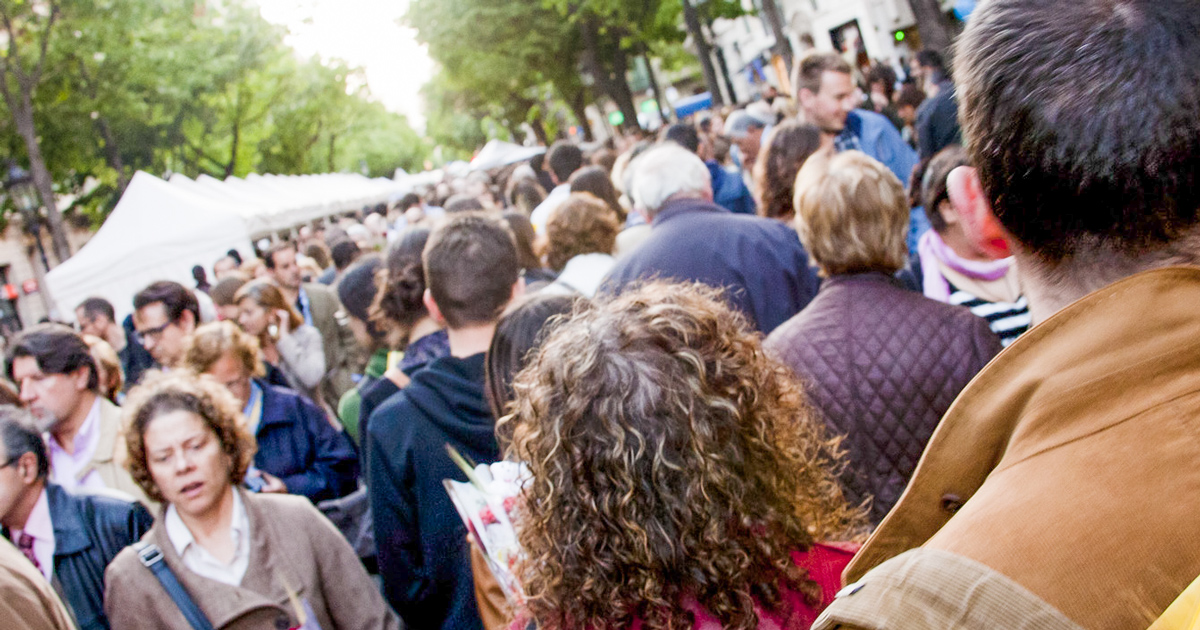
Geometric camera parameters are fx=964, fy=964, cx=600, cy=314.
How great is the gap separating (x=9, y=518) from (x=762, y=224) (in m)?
3.08

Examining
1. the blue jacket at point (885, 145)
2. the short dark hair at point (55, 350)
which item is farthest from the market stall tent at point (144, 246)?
the blue jacket at point (885, 145)

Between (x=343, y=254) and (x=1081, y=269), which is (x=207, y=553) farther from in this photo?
(x=343, y=254)

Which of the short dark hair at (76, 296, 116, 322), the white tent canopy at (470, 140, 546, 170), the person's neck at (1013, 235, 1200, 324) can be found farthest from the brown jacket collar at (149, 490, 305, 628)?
the white tent canopy at (470, 140, 546, 170)

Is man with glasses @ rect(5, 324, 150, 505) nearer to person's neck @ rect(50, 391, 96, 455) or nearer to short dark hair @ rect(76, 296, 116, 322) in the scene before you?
person's neck @ rect(50, 391, 96, 455)

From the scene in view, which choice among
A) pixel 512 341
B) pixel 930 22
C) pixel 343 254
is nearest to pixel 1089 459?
pixel 512 341

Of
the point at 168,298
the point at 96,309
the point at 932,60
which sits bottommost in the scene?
the point at 932,60

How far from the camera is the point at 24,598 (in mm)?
2529

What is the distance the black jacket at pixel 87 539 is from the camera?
10.7ft

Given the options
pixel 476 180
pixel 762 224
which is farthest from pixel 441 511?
pixel 476 180

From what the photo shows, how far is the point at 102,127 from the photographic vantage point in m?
24.9

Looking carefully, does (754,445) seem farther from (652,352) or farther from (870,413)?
(870,413)

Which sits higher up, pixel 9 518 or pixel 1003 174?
pixel 1003 174

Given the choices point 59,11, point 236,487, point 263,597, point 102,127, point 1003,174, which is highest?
point 59,11

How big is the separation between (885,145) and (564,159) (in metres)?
4.11
